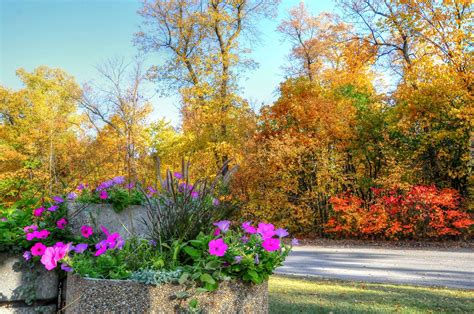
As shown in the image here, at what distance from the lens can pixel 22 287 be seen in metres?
3.03

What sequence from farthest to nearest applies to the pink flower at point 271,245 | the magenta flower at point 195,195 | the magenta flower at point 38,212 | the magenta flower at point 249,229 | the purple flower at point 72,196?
the purple flower at point 72,196 → the magenta flower at point 38,212 → the magenta flower at point 195,195 → the magenta flower at point 249,229 → the pink flower at point 271,245

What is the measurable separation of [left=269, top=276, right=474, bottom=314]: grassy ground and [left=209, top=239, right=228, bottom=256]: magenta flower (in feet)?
7.10

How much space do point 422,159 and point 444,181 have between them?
3.22 ft

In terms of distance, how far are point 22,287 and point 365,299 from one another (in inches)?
144

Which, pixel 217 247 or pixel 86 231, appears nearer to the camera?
pixel 217 247

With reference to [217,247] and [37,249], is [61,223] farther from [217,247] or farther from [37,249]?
[217,247]

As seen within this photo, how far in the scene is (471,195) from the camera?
1388cm

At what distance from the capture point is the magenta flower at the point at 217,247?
2.42 m

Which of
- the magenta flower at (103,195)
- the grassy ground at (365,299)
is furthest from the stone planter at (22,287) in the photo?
the grassy ground at (365,299)

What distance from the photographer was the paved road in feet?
25.1

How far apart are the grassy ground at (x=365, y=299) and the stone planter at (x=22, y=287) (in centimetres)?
215

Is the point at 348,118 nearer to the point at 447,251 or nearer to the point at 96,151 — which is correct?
the point at 447,251

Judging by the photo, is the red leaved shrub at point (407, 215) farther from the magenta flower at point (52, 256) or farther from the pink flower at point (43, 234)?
the magenta flower at point (52, 256)

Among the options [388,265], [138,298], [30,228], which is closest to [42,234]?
[30,228]
